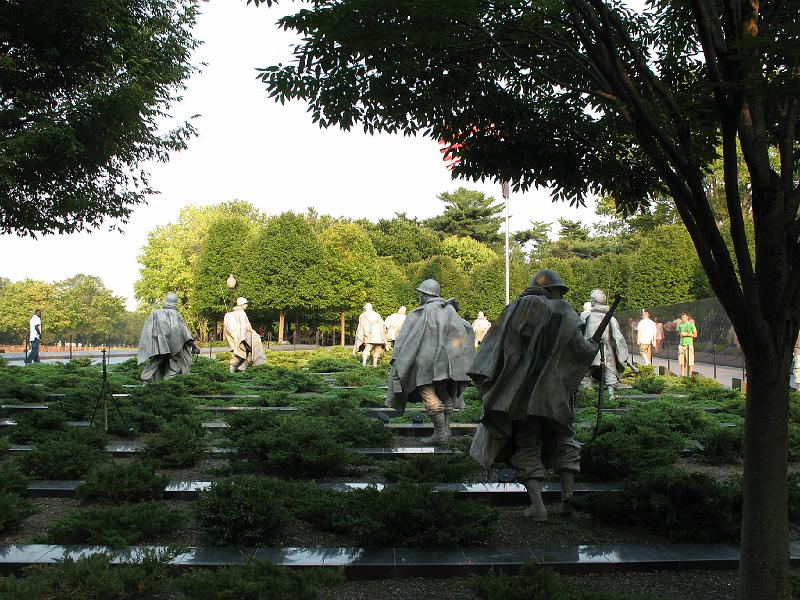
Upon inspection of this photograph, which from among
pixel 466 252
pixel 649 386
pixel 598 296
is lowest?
pixel 649 386

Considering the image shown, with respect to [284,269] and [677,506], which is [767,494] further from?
[284,269]

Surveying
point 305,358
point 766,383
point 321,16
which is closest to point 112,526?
point 321,16

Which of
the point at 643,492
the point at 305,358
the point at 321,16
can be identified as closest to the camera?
the point at 321,16

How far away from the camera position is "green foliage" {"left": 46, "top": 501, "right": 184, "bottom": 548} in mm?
5402

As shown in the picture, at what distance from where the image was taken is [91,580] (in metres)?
4.41

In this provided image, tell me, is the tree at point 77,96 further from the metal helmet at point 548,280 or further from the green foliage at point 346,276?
the green foliage at point 346,276

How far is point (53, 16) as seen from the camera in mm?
12109

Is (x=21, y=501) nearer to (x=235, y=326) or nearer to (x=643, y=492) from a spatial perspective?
(x=643, y=492)

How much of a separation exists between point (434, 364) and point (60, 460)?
452 cm

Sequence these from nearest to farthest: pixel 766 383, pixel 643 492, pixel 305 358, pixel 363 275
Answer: pixel 766 383 < pixel 643 492 < pixel 305 358 < pixel 363 275

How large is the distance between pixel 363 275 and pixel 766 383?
54196 mm

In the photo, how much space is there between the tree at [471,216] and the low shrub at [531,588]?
73.5 meters

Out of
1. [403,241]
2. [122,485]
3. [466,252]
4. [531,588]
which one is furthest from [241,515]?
[403,241]

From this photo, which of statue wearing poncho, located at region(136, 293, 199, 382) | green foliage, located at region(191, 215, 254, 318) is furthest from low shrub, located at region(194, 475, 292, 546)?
green foliage, located at region(191, 215, 254, 318)
